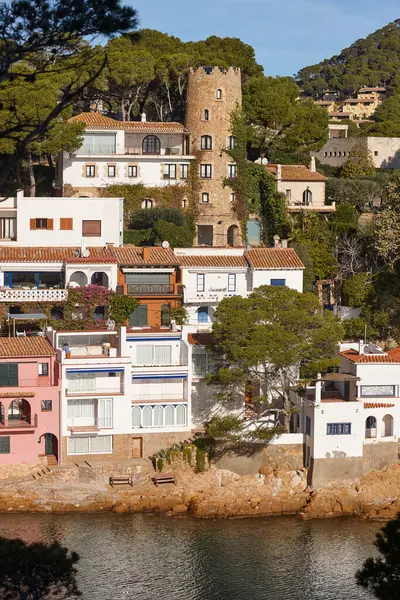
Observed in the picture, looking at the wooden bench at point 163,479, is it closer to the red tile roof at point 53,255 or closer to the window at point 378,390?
the window at point 378,390

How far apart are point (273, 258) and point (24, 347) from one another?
11954mm

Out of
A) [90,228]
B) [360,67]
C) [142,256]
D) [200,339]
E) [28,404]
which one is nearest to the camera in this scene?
[28,404]

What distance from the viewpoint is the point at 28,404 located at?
46.3 metres

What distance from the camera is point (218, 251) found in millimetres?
54000

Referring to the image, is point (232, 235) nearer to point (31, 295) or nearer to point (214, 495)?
point (31, 295)

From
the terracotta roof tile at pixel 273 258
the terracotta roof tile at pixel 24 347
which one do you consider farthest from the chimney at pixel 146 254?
the terracotta roof tile at pixel 24 347

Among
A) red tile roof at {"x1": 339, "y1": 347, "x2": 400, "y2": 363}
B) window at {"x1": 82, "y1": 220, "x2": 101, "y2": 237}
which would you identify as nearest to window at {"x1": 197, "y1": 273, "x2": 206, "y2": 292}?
window at {"x1": 82, "y1": 220, "x2": 101, "y2": 237}

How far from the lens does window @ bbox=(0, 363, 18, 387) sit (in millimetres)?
46062

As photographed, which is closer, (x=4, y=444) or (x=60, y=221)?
(x=4, y=444)

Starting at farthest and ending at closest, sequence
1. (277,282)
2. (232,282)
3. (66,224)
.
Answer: (66,224), (232,282), (277,282)

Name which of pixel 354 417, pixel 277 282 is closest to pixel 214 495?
pixel 354 417

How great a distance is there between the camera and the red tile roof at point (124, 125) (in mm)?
59344

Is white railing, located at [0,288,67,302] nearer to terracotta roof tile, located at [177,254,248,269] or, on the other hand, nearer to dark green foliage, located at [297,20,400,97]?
terracotta roof tile, located at [177,254,248,269]

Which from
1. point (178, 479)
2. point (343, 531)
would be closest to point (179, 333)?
point (178, 479)
